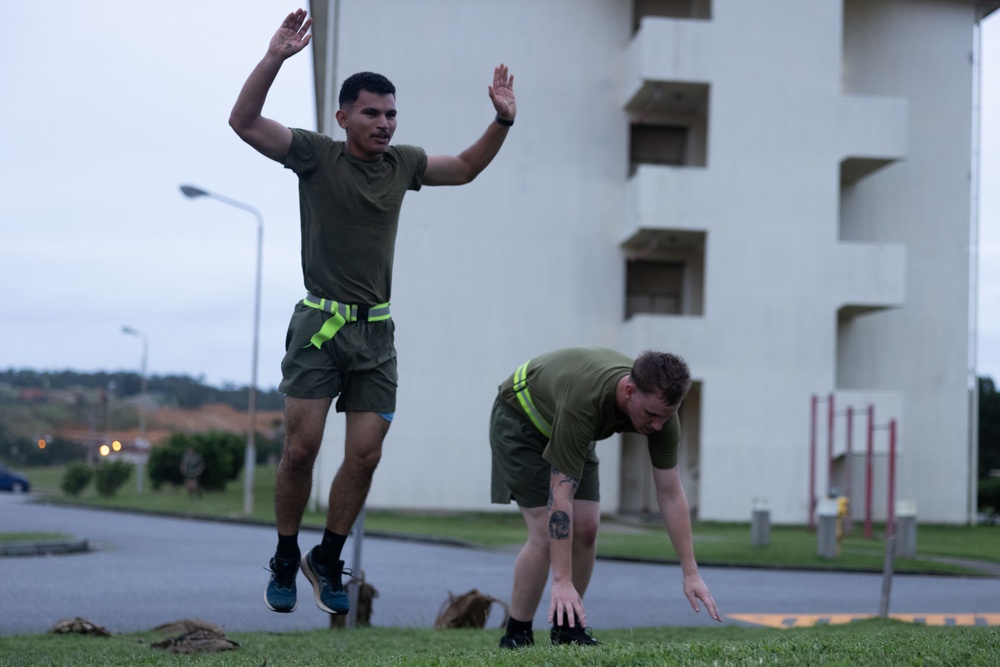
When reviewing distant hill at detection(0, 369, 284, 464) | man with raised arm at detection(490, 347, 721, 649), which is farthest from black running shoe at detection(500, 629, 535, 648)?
distant hill at detection(0, 369, 284, 464)

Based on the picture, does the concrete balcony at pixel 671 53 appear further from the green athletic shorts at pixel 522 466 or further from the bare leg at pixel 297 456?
the bare leg at pixel 297 456

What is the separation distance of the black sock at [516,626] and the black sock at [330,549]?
107 cm

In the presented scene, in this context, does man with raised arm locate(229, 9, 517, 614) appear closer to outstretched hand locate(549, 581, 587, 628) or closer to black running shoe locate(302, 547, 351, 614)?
black running shoe locate(302, 547, 351, 614)

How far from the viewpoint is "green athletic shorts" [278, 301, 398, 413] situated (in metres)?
6.05

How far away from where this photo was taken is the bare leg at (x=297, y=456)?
6035mm

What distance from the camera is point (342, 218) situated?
6.02 m

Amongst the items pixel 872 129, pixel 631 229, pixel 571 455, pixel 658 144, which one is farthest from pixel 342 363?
pixel 658 144

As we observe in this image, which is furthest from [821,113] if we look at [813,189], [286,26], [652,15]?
[286,26]

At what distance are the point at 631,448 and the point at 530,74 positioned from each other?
1002cm

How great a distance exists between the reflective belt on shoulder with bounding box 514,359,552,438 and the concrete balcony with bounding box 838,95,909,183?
24.0 meters

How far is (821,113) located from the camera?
29.2 m

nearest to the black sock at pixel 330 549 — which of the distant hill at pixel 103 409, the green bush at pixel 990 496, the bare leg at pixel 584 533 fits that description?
the bare leg at pixel 584 533

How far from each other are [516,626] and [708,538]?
17.4 metres

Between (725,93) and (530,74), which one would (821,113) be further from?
(530,74)
